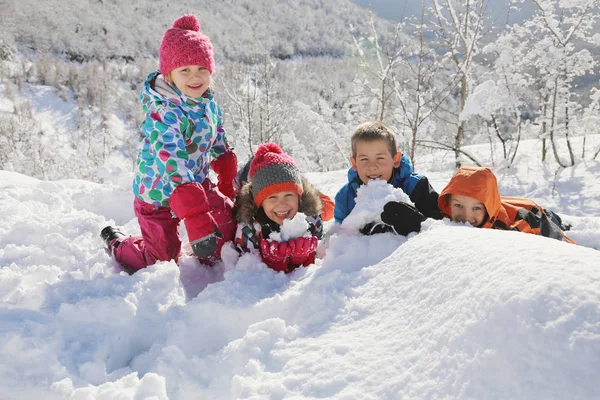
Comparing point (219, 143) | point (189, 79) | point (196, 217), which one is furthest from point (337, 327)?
point (219, 143)

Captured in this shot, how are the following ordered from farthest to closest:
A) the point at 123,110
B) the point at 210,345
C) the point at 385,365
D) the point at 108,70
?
the point at 108,70 < the point at 123,110 < the point at 210,345 < the point at 385,365

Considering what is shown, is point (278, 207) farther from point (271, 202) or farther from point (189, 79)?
point (189, 79)

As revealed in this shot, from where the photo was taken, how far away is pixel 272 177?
2.19 meters

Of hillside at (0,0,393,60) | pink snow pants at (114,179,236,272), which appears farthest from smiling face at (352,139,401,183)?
hillside at (0,0,393,60)

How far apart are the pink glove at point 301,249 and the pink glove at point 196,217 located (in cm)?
37

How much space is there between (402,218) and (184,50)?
1.45 meters

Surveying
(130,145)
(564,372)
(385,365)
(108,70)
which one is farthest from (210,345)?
(108,70)

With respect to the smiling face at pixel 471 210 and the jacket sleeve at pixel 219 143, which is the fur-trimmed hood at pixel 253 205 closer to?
the jacket sleeve at pixel 219 143

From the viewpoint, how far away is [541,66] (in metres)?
5.95

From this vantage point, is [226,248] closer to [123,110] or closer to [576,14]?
[576,14]

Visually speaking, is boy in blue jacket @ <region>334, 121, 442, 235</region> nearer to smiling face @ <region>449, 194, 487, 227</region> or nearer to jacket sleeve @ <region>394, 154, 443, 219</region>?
jacket sleeve @ <region>394, 154, 443, 219</region>

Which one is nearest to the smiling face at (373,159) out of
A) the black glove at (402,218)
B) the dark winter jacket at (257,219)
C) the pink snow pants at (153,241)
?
the dark winter jacket at (257,219)

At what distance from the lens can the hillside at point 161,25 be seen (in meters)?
55.0

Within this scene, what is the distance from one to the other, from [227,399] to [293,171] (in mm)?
1395
